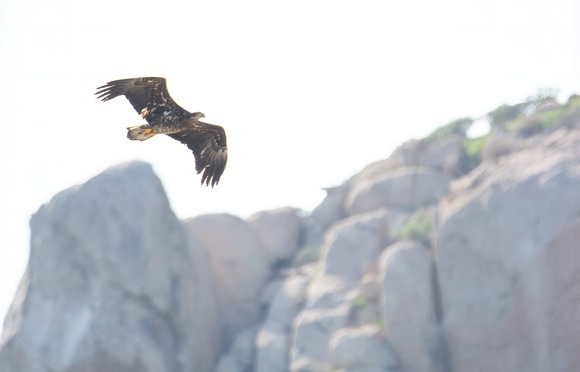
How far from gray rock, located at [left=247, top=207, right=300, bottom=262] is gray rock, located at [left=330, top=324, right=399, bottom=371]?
807cm

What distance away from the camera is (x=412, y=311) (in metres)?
28.3

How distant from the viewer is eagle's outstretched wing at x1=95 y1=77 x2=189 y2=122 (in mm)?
14766

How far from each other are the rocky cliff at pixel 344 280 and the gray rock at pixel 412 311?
44 millimetres

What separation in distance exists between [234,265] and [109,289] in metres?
6.07

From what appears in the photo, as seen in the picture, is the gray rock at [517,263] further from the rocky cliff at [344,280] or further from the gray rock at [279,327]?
the gray rock at [279,327]

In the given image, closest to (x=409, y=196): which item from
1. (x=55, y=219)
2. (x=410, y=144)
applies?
(x=410, y=144)

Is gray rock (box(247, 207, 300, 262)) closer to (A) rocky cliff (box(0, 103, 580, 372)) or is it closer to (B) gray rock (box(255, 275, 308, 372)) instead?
(A) rocky cliff (box(0, 103, 580, 372))

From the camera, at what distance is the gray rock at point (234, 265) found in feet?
112

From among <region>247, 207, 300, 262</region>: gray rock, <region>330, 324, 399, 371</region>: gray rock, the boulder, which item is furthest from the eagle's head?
<region>247, 207, 300, 262</region>: gray rock

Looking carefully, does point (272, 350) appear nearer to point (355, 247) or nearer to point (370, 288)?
point (370, 288)

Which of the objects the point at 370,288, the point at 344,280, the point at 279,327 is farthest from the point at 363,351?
the point at 279,327

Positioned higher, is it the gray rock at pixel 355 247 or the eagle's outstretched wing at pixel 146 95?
the eagle's outstretched wing at pixel 146 95

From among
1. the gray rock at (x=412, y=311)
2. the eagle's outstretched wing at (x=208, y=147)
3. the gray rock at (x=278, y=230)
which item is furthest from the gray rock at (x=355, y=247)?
the eagle's outstretched wing at (x=208, y=147)

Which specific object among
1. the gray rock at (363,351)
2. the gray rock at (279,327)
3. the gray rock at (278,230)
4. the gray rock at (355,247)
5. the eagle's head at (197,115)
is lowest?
the gray rock at (363,351)
